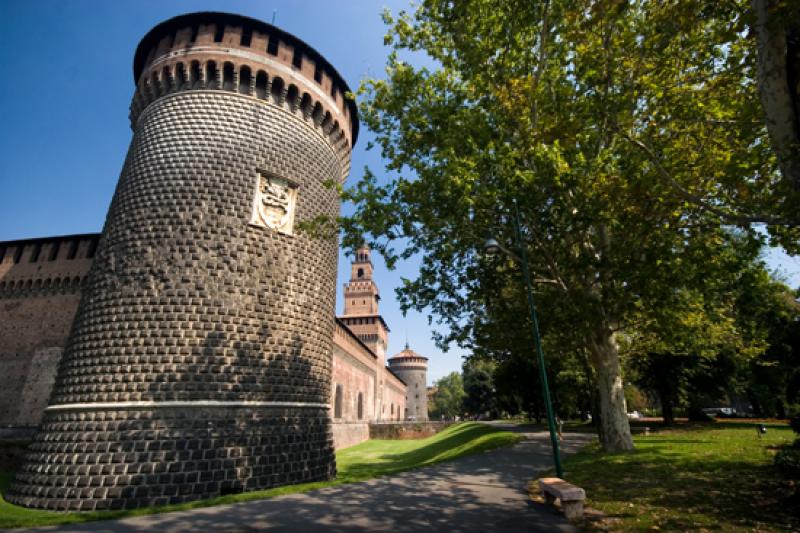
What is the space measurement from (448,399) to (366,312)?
55403 millimetres

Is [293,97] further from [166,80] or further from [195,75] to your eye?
[166,80]

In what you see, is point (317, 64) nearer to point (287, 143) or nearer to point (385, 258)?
point (287, 143)

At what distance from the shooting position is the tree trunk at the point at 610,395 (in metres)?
12.4

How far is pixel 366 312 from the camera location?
198 ft

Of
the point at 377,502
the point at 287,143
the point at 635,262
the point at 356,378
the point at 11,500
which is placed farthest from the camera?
the point at 356,378

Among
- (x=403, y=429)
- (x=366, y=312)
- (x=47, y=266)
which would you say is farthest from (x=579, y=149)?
(x=366, y=312)

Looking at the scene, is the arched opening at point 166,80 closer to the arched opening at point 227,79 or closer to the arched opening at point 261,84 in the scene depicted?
the arched opening at point 227,79

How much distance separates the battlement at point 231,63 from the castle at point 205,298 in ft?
0.21

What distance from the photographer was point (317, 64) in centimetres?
1962

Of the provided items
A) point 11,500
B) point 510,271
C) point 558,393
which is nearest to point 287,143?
point 510,271

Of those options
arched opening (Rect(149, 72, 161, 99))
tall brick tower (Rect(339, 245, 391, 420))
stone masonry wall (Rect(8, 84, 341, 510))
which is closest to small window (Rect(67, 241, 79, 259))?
stone masonry wall (Rect(8, 84, 341, 510))

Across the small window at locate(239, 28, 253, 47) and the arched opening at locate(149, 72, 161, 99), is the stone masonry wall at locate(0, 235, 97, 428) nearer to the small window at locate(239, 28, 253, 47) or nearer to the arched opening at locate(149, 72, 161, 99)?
the arched opening at locate(149, 72, 161, 99)

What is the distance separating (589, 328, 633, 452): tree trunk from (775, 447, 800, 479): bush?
409 centimetres

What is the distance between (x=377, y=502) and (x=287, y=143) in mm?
14651
